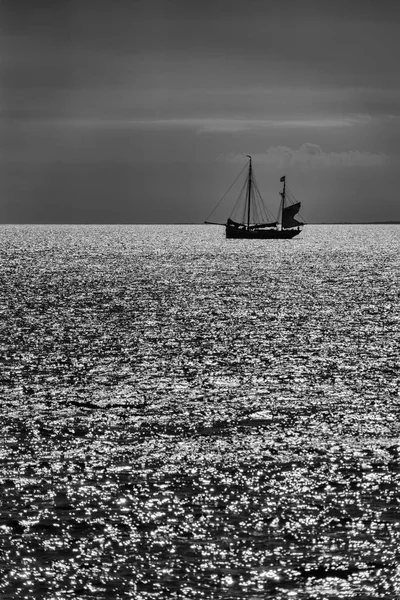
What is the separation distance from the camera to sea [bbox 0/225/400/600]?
23.8m

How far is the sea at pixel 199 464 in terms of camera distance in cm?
2380

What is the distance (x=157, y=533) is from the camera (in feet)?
87.2

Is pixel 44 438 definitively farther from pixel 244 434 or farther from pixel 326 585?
A: pixel 326 585

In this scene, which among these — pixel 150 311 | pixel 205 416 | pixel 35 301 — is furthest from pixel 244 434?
pixel 35 301

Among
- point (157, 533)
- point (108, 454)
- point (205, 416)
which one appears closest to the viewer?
point (157, 533)

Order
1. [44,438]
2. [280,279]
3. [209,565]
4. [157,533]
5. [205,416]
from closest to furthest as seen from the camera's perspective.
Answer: [209,565] → [157,533] → [44,438] → [205,416] → [280,279]

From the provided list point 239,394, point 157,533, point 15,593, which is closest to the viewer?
point 15,593

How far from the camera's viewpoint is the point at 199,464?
34.1 m

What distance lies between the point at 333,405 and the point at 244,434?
862 cm

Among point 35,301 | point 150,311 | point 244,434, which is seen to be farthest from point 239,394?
point 35,301

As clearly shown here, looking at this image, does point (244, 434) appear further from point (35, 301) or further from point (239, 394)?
point (35, 301)

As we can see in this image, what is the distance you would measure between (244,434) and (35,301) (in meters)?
78.4

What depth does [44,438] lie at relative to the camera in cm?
3844

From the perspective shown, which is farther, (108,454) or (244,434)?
(244,434)
